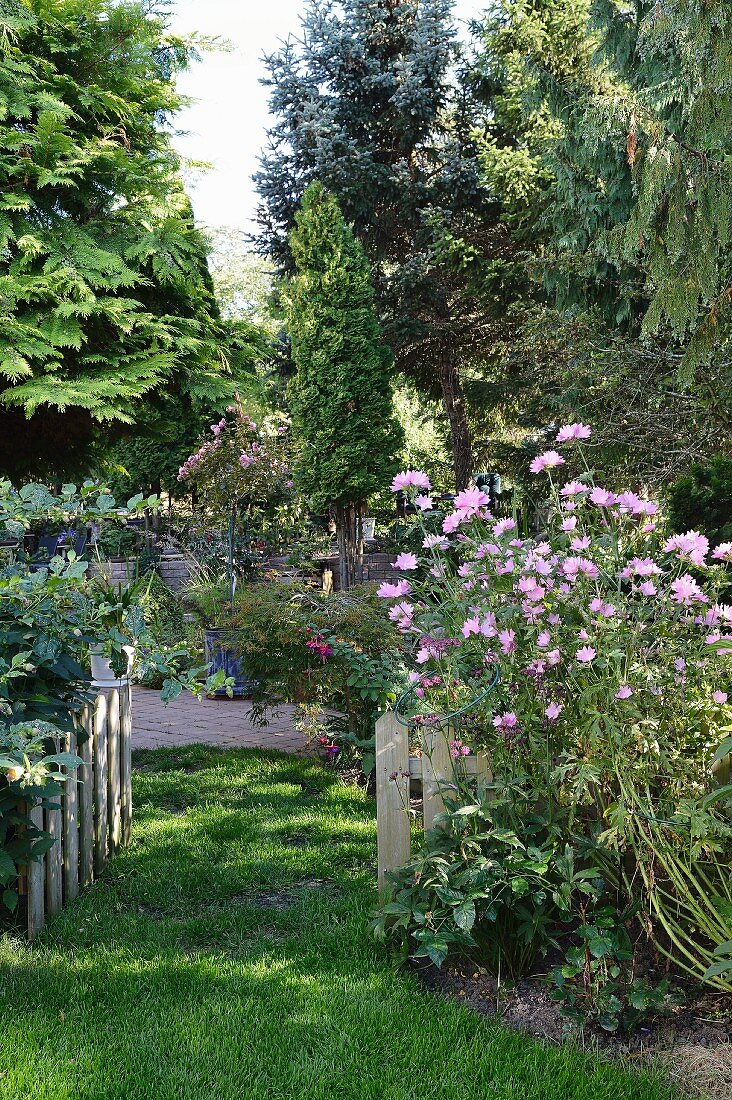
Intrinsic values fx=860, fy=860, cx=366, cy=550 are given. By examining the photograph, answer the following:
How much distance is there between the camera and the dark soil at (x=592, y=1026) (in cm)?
218

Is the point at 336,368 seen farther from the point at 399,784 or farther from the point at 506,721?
the point at 506,721

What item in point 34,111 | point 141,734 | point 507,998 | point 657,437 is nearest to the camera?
point 507,998

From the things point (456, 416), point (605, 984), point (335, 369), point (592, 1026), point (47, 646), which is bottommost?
point (592, 1026)

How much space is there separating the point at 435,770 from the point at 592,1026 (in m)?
0.80

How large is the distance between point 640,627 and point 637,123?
231cm

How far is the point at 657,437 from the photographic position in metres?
8.66

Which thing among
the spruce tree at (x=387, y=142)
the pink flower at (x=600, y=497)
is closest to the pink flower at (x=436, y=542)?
the pink flower at (x=600, y=497)

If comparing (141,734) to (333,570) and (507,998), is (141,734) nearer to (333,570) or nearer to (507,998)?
(507,998)

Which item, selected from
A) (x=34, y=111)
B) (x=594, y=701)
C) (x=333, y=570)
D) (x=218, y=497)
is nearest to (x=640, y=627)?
(x=594, y=701)

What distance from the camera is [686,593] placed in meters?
2.35

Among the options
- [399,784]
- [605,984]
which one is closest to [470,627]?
[399,784]

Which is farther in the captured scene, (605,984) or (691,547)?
(691,547)

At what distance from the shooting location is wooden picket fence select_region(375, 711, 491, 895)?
270 centimetres

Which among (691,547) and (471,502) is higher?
(471,502)
